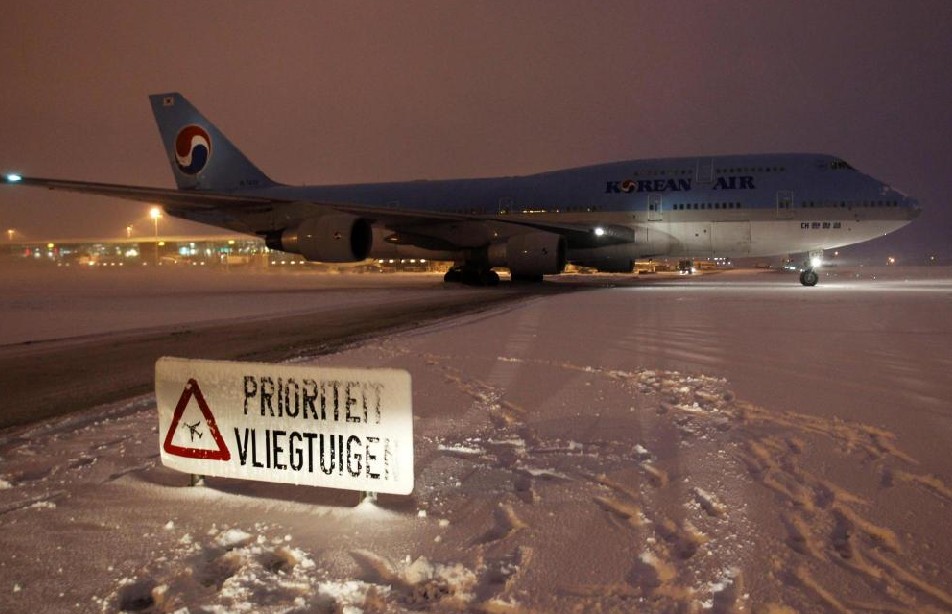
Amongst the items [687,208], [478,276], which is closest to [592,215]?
[687,208]

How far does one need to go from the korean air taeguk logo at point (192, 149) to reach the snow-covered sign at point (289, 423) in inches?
984

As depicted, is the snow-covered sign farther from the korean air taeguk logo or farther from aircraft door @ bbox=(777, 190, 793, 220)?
the korean air taeguk logo

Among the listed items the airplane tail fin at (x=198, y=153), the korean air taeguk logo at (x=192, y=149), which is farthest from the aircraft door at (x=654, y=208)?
the korean air taeguk logo at (x=192, y=149)

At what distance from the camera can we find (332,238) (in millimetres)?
19766

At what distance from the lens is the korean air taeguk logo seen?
84.3 ft

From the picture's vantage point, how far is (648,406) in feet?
17.8

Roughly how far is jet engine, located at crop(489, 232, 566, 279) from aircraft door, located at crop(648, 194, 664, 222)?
3.24 metres

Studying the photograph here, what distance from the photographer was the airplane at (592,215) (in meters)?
19.9

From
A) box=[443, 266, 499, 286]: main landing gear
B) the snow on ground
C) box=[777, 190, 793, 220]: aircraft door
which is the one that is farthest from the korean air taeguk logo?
box=[777, 190, 793, 220]: aircraft door

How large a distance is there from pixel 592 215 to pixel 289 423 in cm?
1982

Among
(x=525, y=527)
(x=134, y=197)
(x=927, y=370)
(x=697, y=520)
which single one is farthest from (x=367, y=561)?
(x=134, y=197)

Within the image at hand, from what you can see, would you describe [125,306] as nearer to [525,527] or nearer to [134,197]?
[134,197]

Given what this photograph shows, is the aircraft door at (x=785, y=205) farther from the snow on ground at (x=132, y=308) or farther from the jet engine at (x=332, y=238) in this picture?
the jet engine at (x=332, y=238)

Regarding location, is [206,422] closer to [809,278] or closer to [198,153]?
[809,278]
